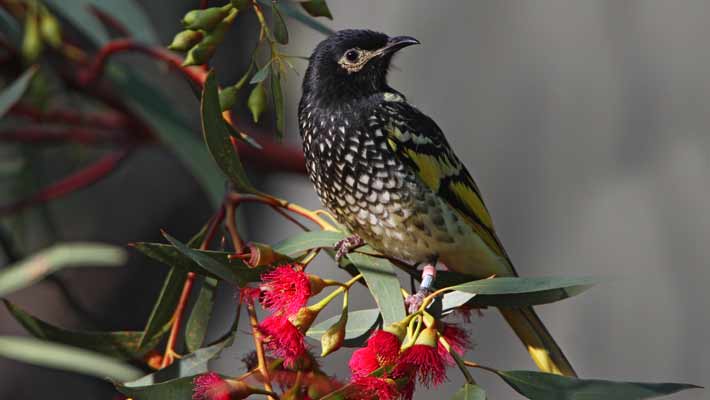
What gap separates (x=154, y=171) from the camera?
Result: 4.07m

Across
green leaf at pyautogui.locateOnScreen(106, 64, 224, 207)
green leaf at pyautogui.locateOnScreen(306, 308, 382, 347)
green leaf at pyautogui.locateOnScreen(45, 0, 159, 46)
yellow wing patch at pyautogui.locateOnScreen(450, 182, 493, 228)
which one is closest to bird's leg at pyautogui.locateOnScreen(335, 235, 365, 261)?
green leaf at pyautogui.locateOnScreen(306, 308, 382, 347)

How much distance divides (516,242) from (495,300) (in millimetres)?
1508

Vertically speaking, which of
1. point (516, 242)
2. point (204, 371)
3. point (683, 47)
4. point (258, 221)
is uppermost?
point (683, 47)

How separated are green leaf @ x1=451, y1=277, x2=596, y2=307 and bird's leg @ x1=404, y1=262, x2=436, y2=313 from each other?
76 millimetres

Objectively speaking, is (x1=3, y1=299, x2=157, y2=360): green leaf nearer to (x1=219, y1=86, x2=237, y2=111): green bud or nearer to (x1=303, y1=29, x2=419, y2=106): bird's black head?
(x1=219, y1=86, x2=237, y2=111): green bud

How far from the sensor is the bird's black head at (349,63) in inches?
66.6

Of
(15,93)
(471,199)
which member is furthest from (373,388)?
(15,93)

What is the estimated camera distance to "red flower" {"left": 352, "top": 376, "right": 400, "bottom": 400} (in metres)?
1.03

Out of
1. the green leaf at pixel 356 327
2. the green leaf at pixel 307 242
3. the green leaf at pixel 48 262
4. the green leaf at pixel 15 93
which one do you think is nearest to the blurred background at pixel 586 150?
the green leaf at pixel 48 262

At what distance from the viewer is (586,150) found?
259cm

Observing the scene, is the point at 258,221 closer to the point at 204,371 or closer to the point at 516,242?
the point at 516,242

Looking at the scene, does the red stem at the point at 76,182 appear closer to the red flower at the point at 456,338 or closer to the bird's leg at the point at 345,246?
the bird's leg at the point at 345,246

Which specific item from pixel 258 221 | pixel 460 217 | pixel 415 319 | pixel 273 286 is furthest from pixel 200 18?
pixel 258 221

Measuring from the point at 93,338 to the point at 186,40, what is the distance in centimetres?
57
